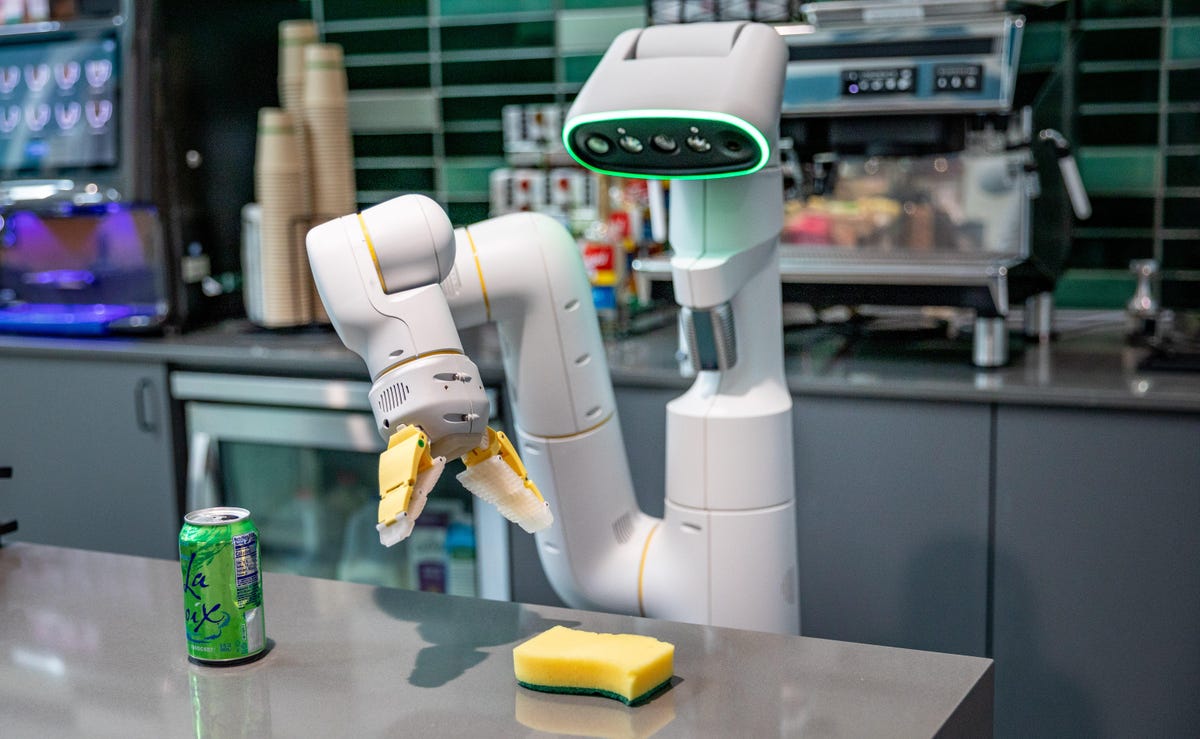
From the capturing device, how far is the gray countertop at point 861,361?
2.00 meters

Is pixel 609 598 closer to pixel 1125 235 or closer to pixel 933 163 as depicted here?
pixel 933 163

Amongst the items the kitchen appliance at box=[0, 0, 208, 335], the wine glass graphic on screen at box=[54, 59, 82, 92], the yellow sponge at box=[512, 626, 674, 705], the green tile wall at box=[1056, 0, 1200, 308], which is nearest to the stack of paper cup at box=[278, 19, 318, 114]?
the kitchen appliance at box=[0, 0, 208, 335]

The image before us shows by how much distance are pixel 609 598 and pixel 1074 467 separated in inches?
35.1

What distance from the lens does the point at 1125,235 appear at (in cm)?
260

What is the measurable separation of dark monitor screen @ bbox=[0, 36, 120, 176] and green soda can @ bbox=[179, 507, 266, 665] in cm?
181

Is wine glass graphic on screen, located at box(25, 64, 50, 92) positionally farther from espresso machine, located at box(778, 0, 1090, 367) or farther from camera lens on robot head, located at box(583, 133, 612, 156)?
camera lens on robot head, located at box(583, 133, 612, 156)

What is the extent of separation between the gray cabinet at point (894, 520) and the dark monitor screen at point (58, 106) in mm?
1574

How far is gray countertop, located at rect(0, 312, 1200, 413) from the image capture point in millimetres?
2004

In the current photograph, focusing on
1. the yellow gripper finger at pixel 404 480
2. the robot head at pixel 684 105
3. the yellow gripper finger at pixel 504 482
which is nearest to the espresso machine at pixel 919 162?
the robot head at pixel 684 105

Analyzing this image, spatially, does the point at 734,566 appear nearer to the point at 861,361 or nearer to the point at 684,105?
the point at 684,105

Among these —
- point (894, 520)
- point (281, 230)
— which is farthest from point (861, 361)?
point (281, 230)

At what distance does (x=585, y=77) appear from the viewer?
2922mm

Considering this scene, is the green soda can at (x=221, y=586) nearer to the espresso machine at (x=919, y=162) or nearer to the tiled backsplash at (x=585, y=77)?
the espresso machine at (x=919, y=162)

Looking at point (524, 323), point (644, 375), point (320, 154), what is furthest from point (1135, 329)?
point (320, 154)
